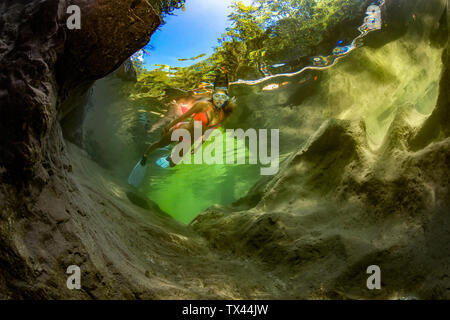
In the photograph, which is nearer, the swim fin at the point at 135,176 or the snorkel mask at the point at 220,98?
the snorkel mask at the point at 220,98

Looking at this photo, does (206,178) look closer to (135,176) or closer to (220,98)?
(135,176)

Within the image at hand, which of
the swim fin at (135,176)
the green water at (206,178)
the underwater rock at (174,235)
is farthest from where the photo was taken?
the green water at (206,178)

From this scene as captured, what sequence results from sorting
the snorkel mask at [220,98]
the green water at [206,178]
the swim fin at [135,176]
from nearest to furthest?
1. the snorkel mask at [220,98]
2. the swim fin at [135,176]
3. the green water at [206,178]

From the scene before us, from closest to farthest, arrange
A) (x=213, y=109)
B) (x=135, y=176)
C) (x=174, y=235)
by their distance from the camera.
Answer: (x=174, y=235), (x=213, y=109), (x=135, y=176)

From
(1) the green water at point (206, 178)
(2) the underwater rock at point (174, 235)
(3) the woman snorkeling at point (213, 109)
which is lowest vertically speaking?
(2) the underwater rock at point (174, 235)

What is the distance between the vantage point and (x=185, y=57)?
7980mm

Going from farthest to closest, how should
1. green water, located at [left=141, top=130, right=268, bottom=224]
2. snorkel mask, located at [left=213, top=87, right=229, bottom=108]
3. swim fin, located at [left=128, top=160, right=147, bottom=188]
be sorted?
green water, located at [left=141, top=130, right=268, bottom=224]
swim fin, located at [left=128, top=160, right=147, bottom=188]
snorkel mask, located at [left=213, top=87, right=229, bottom=108]

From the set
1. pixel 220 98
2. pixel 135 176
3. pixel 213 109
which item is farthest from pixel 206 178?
pixel 220 98

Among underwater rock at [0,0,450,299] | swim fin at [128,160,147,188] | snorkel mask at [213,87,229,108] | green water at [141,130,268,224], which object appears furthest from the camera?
green water at [141,130,268,224]

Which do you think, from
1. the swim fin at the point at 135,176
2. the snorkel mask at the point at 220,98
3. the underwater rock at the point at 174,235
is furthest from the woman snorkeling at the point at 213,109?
the underwater rock at the point at 174,235

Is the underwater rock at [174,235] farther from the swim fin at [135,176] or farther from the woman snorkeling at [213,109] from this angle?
the swim fin at [135,176]

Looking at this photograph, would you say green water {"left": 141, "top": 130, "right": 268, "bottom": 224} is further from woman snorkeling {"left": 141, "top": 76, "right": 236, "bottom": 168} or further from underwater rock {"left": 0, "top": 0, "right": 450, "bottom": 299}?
underwater rock {"left": 0, "top": 0, "right": 450, "bottom": 299}

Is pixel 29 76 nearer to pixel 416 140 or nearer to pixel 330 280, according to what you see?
pixel 330 280

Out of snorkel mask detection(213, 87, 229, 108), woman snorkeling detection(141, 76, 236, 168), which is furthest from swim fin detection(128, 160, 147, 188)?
snorkel mask detection(213, 87, 229, 108)
